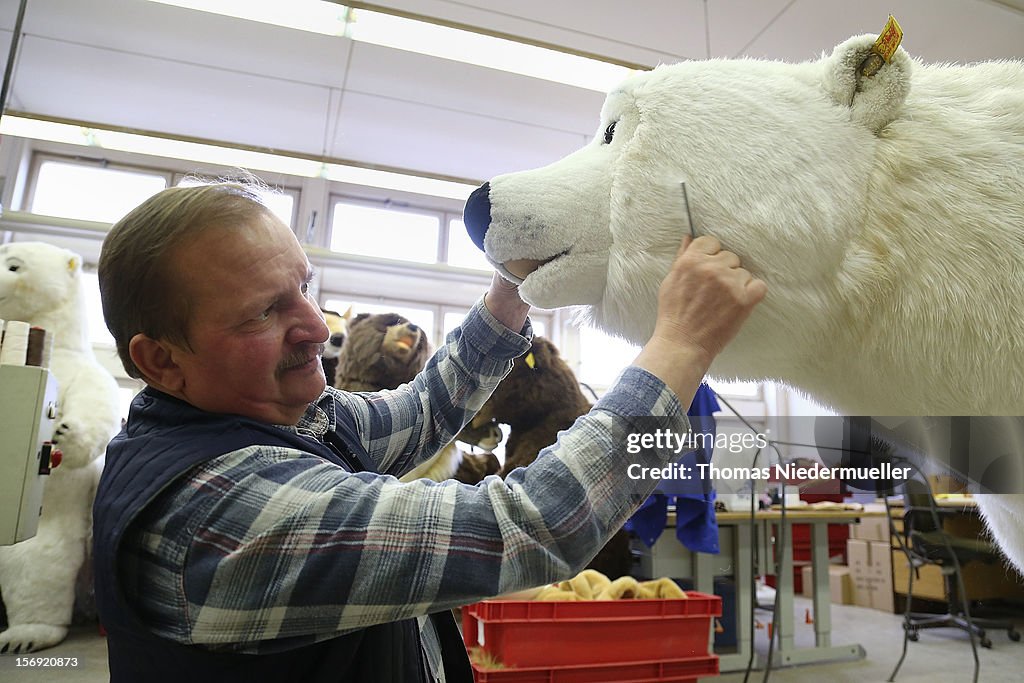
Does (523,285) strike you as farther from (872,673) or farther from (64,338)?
(64,338)

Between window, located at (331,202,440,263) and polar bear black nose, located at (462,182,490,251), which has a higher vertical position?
window, located at (331,202,440,263)

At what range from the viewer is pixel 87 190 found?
198 cm

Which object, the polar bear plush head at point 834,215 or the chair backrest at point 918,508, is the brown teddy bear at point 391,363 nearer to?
the chair backrest at point 918,508

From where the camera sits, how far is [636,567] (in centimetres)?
243

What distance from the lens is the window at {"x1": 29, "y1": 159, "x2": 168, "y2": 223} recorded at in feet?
6.01

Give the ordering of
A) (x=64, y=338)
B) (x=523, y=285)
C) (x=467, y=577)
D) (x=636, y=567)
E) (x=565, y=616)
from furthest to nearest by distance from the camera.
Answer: (x=636, y=567) < (x=64, y=338) < (x=565, y=616) < (x=523, y=285) < (x=467, y=577)

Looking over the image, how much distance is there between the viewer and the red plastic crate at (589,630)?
1.45 metres

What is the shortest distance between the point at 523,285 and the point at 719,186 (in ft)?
0.73

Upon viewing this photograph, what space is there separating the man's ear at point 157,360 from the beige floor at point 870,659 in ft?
4.03

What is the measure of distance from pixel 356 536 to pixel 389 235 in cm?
165

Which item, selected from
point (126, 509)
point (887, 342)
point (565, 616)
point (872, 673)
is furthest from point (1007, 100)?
point (872, 673)

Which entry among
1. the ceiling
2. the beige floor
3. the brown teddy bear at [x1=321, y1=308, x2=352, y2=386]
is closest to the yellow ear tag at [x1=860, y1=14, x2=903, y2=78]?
the beige floor

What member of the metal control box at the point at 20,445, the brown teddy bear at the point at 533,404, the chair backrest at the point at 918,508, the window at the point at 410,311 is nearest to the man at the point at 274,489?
the chair backrest at the point at 918,508

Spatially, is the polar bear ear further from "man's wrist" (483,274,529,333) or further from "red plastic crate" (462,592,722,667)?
"red plastic crate" (462,592,722,667)
